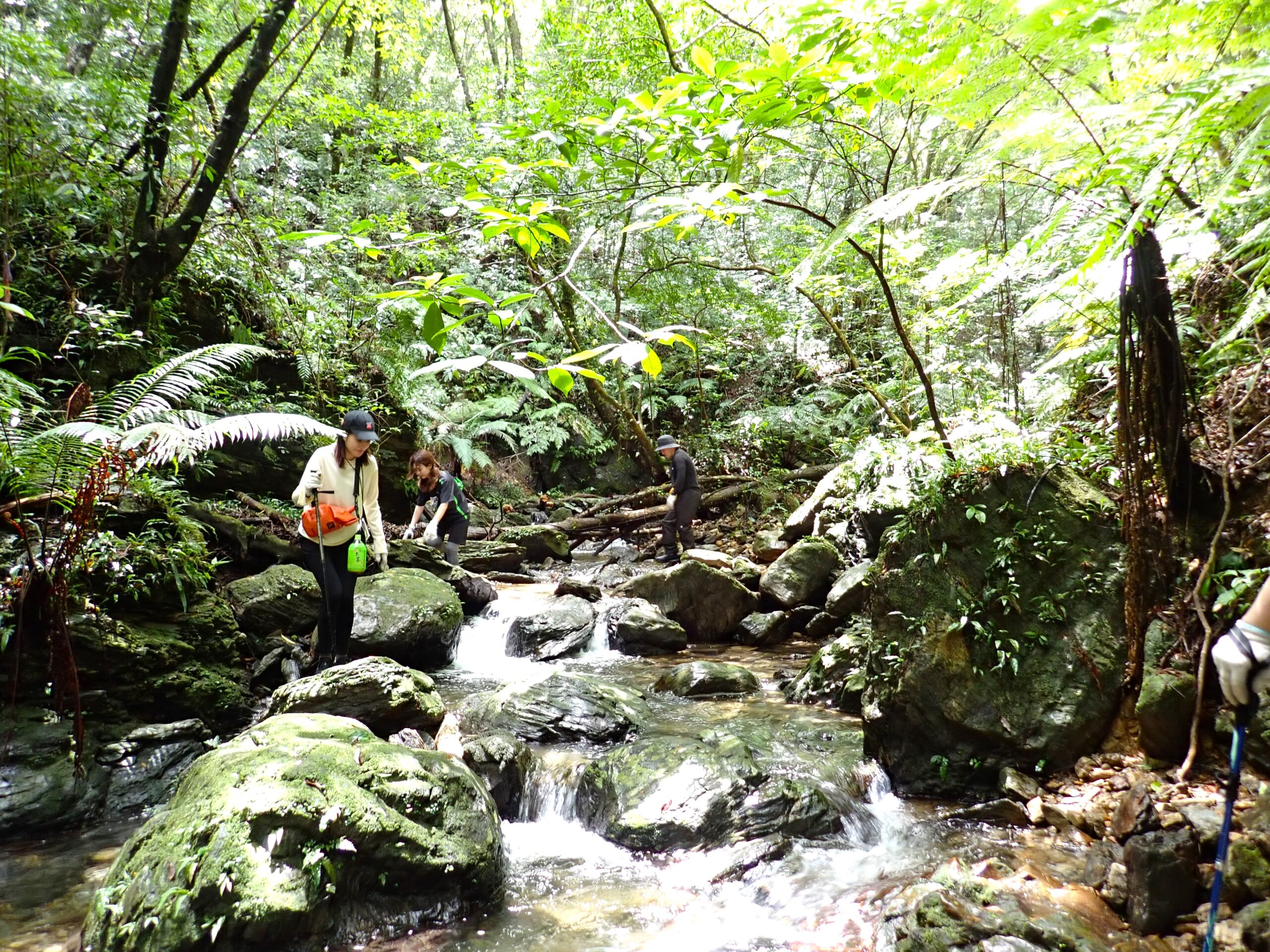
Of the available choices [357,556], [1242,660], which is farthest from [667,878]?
[357,556]

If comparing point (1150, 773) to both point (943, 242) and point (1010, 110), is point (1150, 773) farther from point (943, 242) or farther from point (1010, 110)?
point (943, 242)

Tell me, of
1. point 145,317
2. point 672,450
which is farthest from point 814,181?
point 145,317

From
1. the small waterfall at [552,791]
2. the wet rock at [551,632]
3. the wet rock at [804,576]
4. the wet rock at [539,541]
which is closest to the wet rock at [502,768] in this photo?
the small waterfall at [552,791]

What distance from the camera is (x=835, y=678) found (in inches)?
251

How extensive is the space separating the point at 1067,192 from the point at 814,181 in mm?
16016

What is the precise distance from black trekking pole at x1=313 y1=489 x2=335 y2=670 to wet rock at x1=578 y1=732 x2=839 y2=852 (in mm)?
2541

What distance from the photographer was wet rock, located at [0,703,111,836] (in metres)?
4.05

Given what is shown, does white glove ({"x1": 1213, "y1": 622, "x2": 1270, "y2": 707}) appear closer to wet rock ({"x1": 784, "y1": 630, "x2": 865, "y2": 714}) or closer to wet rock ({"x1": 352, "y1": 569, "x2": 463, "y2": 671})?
wet rock ({"x1": 784, "y1": 630, "x2": 865, "y2": 714})

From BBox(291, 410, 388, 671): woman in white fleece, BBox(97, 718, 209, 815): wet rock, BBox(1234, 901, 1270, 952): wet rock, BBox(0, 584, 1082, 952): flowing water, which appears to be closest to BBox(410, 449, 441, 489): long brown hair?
BBox(291, 410, 388, 671): woman in white fleece

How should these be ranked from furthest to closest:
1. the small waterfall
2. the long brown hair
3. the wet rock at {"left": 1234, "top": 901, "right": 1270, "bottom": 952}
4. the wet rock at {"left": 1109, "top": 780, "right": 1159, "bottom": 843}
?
the long brown hair < the small waterfall < the wet rock at {"left": 1109, "top": 780, "right": 1159, "bottom": 843} < the wet rock at {"left": 1234, "top": 901, "right": 1270, "bottom": 952}

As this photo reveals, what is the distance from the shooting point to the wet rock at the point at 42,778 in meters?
4.05

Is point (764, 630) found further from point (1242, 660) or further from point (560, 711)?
point (1242, 660)

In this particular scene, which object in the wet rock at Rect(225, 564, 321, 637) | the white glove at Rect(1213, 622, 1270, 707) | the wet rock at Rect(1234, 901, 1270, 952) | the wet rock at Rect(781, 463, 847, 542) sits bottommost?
the wet rock at Rect(1234, 901, 1270, 952)

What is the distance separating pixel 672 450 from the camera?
11.4m
